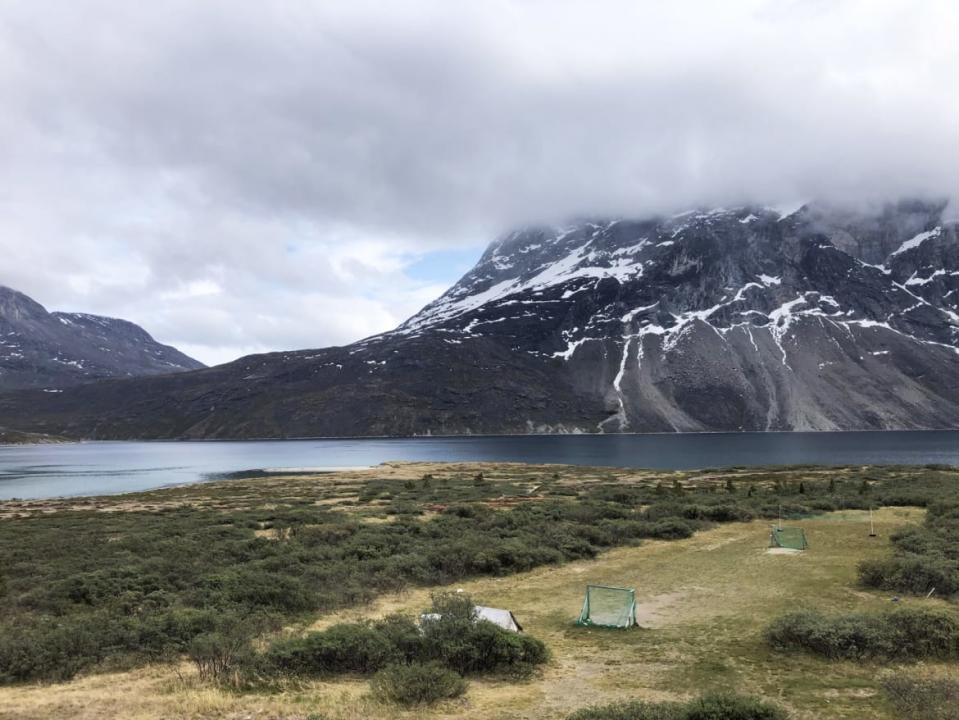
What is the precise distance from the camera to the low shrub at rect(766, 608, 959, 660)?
12.6m

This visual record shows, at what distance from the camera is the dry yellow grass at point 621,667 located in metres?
10.6

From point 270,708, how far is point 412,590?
991 centimetres

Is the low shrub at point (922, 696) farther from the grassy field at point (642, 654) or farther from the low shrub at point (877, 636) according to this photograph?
the low shrub at point (877, 636)

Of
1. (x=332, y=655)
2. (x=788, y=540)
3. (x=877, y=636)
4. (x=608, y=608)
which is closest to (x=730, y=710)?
(x=877, y=636)

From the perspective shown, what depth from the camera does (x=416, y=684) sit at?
11.0m

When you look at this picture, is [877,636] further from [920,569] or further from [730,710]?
[920,569]

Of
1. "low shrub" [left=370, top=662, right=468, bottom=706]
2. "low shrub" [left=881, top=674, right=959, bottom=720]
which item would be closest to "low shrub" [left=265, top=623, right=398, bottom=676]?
"low shrub" [left=370, top=662, right=468, bottom=706]

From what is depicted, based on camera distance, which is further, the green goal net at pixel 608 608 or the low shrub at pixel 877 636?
the green goal net at pixel 608 608

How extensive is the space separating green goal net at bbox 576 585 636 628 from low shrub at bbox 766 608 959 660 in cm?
334

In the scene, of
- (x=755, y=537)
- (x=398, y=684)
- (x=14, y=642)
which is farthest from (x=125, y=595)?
(x=755, y=537)

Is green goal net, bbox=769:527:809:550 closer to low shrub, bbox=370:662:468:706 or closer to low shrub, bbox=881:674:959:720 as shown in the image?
low shrub, bbox=881:674:959:720

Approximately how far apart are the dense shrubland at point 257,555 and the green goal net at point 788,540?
4.16m

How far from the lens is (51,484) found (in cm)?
8412

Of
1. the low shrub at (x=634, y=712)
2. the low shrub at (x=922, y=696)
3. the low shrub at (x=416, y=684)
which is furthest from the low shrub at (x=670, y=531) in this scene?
the low shrub at (x=634, y=712)
